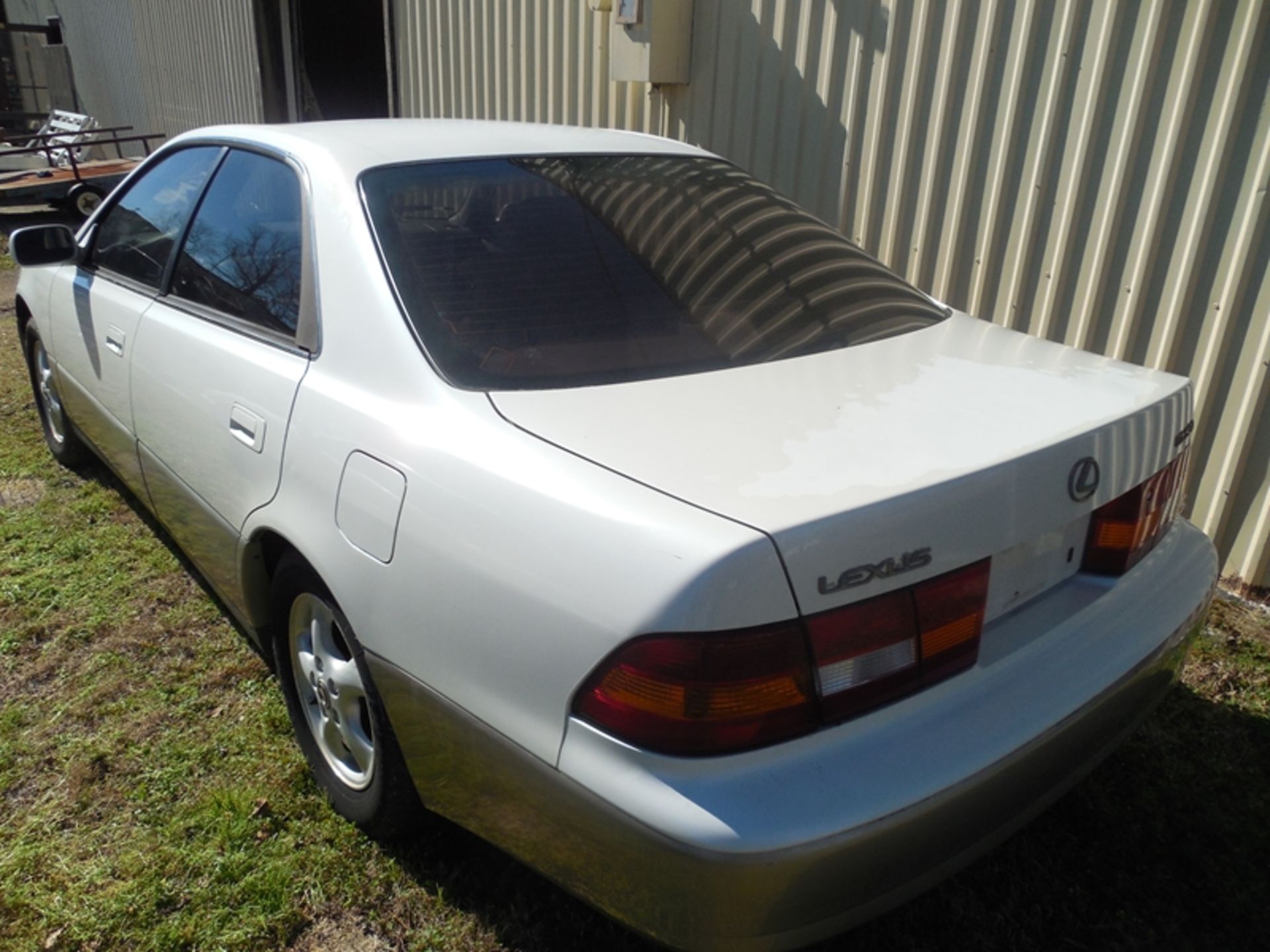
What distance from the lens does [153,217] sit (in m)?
3.16

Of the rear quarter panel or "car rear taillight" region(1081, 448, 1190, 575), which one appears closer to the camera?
the rear quarter panel

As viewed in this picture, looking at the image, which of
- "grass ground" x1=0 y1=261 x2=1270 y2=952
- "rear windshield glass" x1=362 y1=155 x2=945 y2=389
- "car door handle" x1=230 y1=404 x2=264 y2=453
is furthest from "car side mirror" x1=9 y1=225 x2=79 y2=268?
"rear windshield glass" x1=362 y1=155 x2=945 y2=389

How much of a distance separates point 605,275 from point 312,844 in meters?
1.46

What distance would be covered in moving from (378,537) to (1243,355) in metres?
3.09

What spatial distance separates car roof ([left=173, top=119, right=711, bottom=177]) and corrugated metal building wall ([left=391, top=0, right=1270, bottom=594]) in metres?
1.61

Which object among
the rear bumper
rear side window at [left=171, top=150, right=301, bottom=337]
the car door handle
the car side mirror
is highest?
rear side window at [left=171, top=150, right=301, bottom=337]

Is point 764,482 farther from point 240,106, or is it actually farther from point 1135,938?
point 240,106

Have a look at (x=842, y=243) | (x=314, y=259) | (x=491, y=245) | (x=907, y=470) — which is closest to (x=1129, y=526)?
(x=907, y=470)

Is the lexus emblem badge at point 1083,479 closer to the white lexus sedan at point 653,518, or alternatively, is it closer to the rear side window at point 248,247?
the white lexus sedan at point 653,518

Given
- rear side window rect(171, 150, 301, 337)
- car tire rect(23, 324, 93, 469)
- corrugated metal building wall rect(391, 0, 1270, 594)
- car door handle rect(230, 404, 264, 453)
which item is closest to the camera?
car door handle rect(230, 404, 264, 453)

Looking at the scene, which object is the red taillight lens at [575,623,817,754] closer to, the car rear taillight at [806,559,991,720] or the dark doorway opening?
the car rear taillight at [806,559,991,720]

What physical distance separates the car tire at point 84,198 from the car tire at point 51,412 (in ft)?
20.0

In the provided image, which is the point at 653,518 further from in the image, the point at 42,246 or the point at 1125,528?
the point at 42,246

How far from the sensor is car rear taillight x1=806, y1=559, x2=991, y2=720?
144 centimetres
